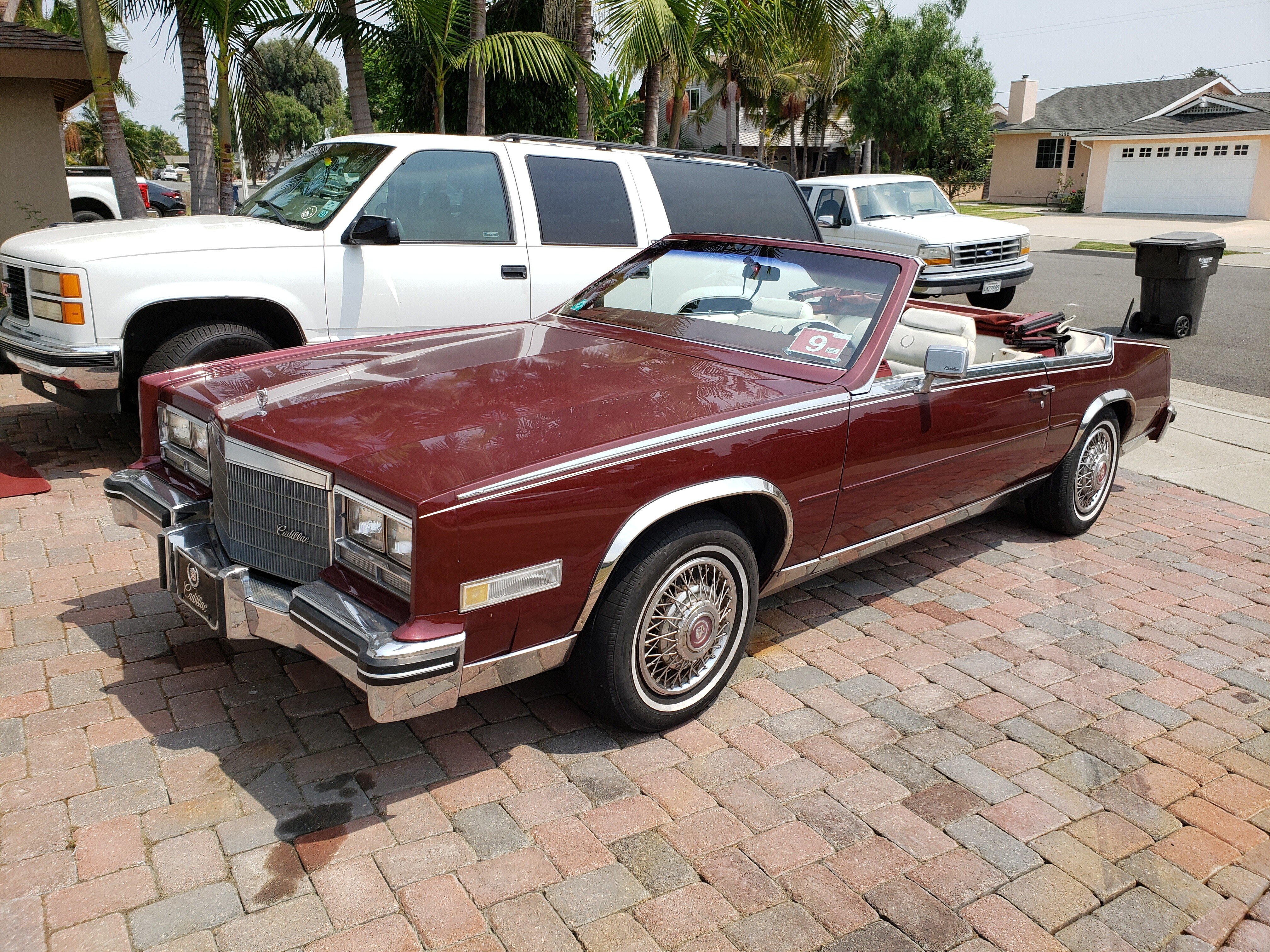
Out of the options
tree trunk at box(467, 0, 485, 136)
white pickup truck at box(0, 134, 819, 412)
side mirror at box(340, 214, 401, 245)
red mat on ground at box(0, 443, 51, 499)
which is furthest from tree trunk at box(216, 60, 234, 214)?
side mirror at box(340, 214, 401, 245)

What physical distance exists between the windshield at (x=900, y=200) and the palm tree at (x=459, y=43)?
431 cm

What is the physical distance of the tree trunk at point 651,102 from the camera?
14.9m

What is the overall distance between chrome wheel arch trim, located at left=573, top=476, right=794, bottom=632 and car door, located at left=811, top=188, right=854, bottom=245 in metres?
11.6

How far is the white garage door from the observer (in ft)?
123

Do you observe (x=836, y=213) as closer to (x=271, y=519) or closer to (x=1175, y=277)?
(x=1175, y=277)

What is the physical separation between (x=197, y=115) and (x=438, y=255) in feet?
19.4

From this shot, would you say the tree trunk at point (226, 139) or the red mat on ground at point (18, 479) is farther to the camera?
the tree trunk at point (226, 139)

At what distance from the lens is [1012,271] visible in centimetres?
1377

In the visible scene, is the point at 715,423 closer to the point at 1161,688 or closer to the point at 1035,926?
the point at 1035,926

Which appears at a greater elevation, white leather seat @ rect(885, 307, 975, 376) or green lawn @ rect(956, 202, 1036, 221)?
green lawn @ rect(956, 202, 1036, 221)

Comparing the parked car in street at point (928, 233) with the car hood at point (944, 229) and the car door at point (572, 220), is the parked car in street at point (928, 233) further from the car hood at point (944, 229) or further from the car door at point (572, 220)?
the car door at point (572, 220)

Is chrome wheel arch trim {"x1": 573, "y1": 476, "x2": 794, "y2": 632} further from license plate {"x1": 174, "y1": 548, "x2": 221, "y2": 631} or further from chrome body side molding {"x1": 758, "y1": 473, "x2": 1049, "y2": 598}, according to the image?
license plate {"x1": 174, "y1": 548, "x2": 221, "y2": 631}

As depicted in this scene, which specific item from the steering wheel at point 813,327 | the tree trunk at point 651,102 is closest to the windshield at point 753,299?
the steering wheel at point 813,327

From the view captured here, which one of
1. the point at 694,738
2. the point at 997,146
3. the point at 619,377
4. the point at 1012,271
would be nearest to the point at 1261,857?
the point at 694,738
